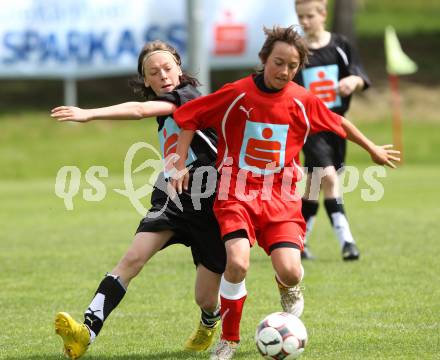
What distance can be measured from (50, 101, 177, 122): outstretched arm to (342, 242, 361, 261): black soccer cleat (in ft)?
11.8

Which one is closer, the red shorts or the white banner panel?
the red shorts

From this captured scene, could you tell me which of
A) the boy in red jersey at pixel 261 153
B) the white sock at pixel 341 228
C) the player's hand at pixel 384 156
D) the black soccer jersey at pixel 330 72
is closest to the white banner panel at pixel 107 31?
the black soccer jersey at pixel 330 72

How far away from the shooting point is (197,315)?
6.70 meters

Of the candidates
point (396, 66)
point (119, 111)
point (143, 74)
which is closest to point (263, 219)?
point (119, 111)

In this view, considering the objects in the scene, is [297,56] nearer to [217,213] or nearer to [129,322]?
[217,213]

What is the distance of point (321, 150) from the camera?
350 inches

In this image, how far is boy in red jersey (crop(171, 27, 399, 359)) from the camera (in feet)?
17.7

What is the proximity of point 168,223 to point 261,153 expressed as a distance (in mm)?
612

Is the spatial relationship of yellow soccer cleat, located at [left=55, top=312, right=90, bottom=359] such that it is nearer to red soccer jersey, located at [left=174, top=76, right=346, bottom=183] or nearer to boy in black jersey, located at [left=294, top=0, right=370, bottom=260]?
red soccer jersey, located at [left=174, top=76, right=346, bottom=183]

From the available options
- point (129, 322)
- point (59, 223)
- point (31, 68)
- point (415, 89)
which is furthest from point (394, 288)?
point (415, 89)

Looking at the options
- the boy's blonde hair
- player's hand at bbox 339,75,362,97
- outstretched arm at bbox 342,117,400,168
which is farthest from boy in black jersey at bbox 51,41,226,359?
player's hand at bbox 339,75,362,97

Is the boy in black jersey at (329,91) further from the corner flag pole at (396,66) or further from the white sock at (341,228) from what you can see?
the corner flag pole at (396,66)

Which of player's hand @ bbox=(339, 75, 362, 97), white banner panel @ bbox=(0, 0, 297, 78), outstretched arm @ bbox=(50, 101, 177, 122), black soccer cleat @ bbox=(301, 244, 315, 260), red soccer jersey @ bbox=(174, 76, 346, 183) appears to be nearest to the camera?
outstretched arm @ bbox=(50, 101, 177, 122)

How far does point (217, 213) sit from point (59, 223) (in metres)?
7.22
